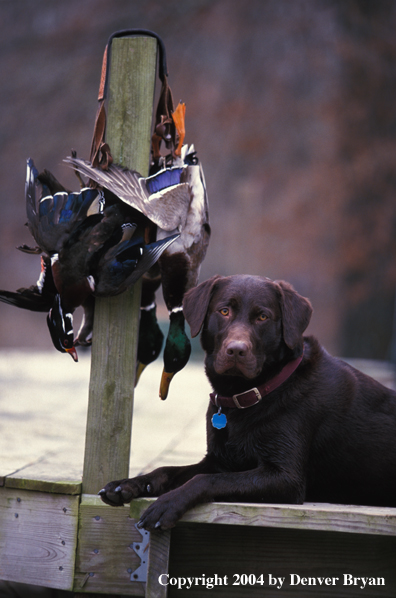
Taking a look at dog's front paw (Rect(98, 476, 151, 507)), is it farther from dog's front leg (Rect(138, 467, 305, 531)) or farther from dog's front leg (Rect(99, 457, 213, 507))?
dog's front leg (Rect(138, 467, 305, 531))

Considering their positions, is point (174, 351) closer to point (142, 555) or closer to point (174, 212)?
point (174, 212)

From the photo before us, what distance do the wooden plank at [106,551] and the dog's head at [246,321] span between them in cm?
55

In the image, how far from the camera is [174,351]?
7.21 ft

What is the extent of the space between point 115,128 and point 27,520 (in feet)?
4.26

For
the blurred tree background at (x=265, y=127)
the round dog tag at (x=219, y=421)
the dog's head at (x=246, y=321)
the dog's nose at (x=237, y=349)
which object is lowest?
the round dog tag at (x=219, y=421)

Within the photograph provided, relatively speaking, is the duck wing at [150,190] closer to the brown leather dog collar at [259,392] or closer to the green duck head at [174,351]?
the green duck head at [174,351]

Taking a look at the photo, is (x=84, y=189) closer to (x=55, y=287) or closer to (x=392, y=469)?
(x=55, y=287)

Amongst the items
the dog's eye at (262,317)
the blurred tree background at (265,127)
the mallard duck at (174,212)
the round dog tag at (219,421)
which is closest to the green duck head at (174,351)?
the mallard duck at (174,212)

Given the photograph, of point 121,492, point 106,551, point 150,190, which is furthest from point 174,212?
point 106,551

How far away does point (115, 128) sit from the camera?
2.01 metres

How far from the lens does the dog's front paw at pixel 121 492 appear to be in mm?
1718

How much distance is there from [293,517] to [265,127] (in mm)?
12828

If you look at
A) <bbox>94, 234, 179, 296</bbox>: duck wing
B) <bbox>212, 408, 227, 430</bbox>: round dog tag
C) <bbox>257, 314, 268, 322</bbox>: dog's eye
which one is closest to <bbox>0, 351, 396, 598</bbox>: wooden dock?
<bbox>212, 408, 227, 430</bbox>: round dog tag

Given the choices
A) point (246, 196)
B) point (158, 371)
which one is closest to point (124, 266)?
point (158, 371)
